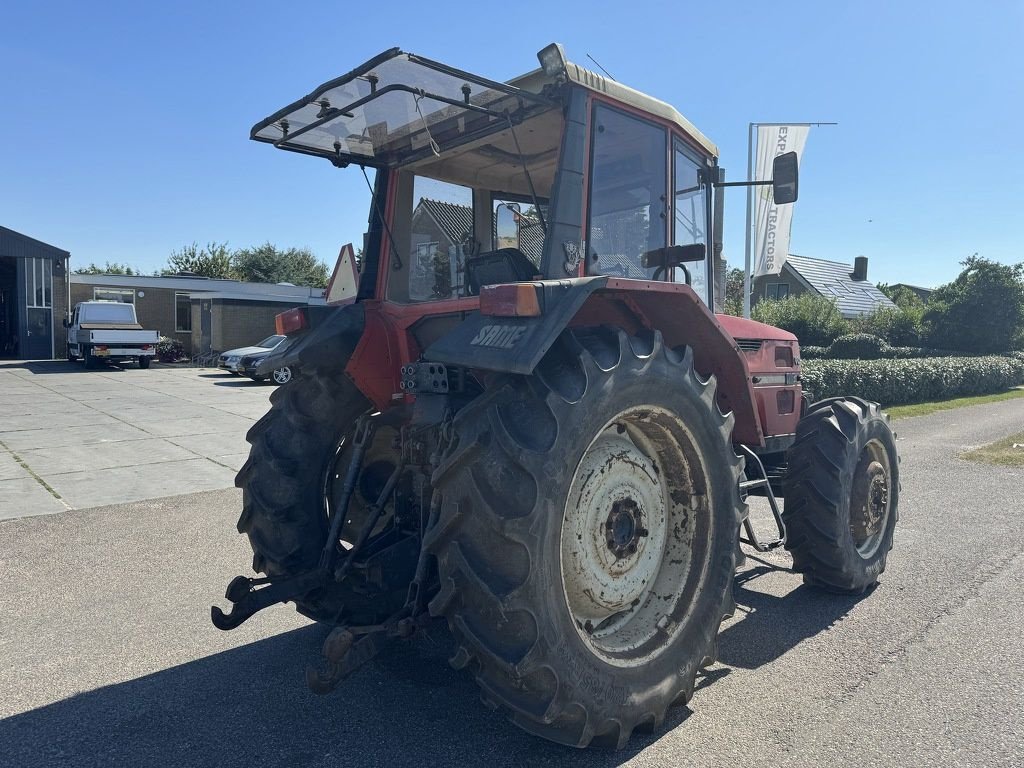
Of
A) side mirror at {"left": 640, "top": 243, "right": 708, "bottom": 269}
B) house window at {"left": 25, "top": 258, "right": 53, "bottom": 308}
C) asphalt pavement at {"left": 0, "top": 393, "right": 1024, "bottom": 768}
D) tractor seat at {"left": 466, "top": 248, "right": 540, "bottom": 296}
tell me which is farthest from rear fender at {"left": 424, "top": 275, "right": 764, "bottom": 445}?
house window at {"left": 25, "top": 258, "right": 53, "bottom": 308}

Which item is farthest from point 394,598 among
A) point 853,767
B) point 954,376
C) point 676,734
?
point 954,376

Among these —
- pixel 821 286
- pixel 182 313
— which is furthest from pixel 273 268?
pixel 821 286

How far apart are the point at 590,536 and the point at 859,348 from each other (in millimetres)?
21735

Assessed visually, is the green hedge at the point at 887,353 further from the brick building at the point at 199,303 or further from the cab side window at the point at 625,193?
the cab side window at the point at 625,193

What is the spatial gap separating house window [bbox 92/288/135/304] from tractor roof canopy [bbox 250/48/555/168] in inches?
1207

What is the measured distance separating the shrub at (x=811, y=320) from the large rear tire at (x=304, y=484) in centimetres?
2283

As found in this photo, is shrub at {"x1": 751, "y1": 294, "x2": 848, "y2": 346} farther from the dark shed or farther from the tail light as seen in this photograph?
the dark shed

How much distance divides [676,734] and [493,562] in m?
1.18

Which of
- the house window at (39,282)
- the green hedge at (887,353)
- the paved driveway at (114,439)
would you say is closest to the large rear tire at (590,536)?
the paved driveway at (114,439)

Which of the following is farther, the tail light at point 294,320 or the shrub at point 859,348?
the shrub at point 859,348

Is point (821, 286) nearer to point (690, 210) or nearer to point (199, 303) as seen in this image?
point (199, 303)

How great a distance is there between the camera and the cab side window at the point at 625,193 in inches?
128

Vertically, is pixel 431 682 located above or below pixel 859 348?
below

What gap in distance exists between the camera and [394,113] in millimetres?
3410
